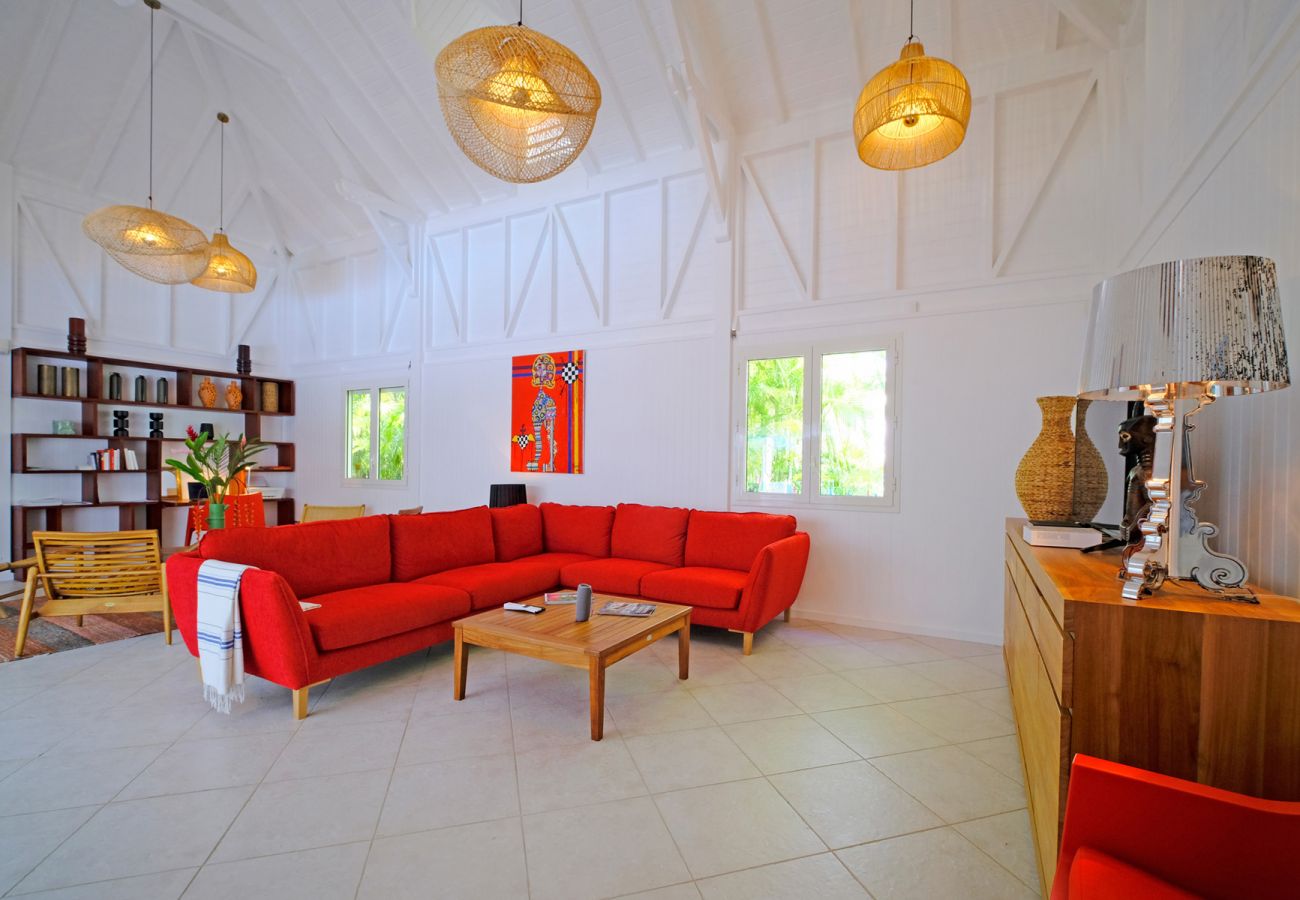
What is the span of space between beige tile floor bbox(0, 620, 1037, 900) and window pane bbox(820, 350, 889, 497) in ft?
5.51

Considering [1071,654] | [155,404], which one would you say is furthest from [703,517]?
[155,404]

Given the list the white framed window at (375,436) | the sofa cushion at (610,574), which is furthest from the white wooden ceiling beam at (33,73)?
the sofa cushion at (610,574)

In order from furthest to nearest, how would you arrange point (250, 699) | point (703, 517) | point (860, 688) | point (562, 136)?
point (703, 517) → point (860, 688) → point (250, 699) → point (562, 136)

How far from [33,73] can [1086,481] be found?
975 centimetres

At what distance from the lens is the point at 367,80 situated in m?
5.99

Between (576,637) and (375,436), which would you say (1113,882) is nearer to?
(576,637)

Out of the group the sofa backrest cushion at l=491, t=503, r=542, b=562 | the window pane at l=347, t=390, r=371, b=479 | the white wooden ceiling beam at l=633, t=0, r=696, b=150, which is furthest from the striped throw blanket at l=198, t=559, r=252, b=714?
the window pane at l=347, t=390, r=371, b=479

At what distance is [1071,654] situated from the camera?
1.59m

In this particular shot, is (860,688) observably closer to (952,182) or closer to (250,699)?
(250,699)

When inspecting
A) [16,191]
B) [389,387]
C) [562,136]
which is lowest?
[389,387]

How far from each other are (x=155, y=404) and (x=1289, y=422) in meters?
9.91

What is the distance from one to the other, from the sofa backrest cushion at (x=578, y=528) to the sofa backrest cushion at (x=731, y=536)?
86 centimetres

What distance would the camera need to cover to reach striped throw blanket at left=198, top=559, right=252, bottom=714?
10.2 ft

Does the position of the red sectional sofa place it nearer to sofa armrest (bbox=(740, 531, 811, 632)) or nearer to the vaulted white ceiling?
sofa armrest (bbox=(740, 531, 811, 632))
